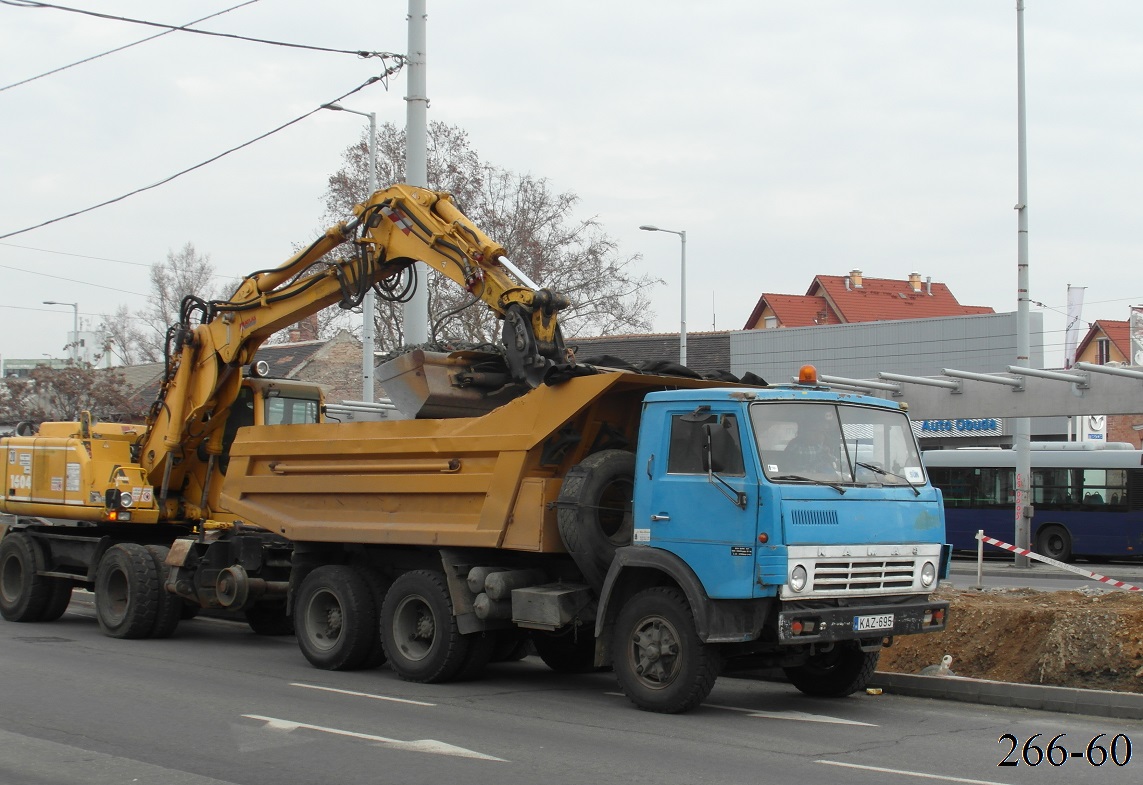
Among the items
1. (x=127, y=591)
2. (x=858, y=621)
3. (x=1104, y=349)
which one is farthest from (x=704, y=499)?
(x=1104, y=349)

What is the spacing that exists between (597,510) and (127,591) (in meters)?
6.99

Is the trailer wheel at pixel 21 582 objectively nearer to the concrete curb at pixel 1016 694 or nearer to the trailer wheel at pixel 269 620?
the trailer wheel at pixel 269 620

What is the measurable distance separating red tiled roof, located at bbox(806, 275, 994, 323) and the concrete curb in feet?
180

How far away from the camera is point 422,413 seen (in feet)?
38.9

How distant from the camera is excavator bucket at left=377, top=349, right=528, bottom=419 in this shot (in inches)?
462

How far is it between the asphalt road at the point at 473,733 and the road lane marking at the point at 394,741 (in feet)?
0.09

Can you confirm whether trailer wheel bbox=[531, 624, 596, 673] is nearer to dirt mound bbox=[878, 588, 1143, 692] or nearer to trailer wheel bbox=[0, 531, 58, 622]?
dirt mound bbox=[878, 588, 1143, 692]

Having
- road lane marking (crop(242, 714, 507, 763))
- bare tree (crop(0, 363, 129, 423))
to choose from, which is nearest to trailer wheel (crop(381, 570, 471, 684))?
road lane marking (crop(242, 714, 507, 763))

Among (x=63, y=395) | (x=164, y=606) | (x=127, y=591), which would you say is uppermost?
(x=63, y=395)

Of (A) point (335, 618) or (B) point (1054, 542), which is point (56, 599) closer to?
(A) point (335, 618)

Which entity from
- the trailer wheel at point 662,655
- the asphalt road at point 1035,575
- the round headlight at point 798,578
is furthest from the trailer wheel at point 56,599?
the asphalt road at point 1035,575

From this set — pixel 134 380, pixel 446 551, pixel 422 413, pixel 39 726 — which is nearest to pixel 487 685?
pixel 446 551

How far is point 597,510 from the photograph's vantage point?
10.4 meters

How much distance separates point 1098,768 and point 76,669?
9.00 m
